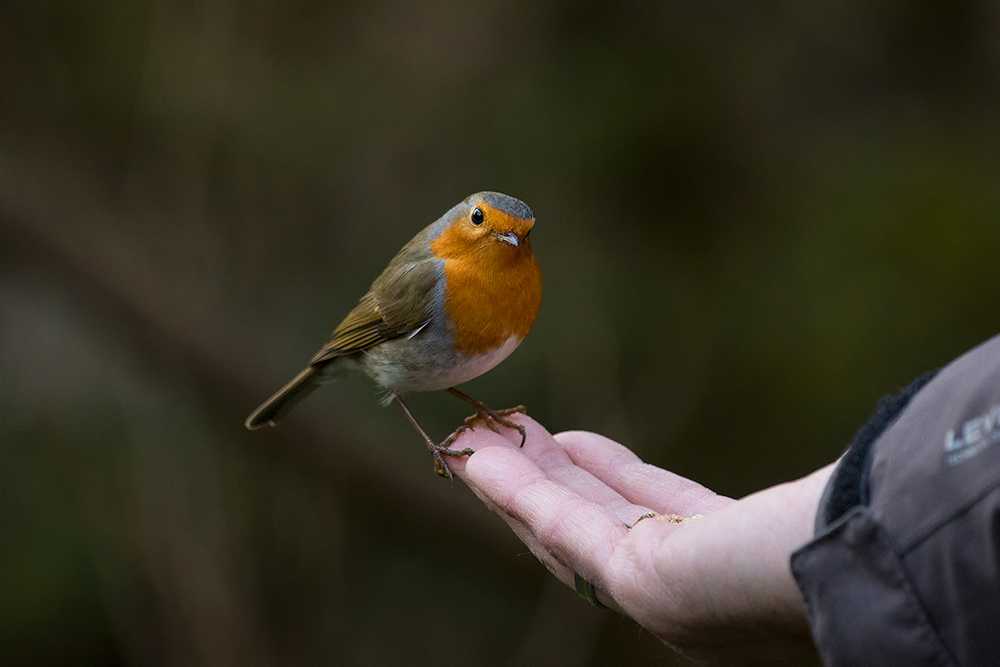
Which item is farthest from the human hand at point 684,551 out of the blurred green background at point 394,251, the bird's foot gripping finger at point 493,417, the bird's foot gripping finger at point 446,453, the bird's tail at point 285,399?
the blurred green background at point 394,251

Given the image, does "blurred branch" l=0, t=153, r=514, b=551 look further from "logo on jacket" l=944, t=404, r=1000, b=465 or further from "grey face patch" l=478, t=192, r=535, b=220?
"logo on jacket" l=944, t=404, r=1000, b=465

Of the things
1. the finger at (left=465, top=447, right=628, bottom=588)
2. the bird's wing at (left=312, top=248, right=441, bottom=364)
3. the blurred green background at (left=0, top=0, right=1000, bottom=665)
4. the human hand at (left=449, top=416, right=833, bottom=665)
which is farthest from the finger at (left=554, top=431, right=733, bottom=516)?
the blurred green background at (left=0, top=0, right=1000, bottom=665)

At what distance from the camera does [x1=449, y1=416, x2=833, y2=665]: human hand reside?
5.47 feet

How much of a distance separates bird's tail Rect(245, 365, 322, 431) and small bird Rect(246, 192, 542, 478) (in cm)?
43

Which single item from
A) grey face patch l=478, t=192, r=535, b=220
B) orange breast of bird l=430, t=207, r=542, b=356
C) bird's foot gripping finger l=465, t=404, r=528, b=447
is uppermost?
grey face patch l=478, t=192, r=535, b=220

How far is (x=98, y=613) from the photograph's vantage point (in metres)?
4.63

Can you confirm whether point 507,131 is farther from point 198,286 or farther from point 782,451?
point 782,451

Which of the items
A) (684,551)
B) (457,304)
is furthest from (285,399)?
(684,551)

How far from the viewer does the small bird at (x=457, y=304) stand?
3.00m

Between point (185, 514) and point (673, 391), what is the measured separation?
286cm

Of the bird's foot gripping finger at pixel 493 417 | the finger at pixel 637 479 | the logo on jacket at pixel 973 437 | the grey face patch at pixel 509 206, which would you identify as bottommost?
the finger at pixel 637 479

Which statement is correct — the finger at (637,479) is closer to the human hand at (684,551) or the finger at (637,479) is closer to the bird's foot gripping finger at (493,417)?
the human hand at (684,551)

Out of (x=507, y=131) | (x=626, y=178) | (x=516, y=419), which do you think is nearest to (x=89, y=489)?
(x=516, y=419)

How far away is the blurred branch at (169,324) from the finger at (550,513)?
2.61 metres
